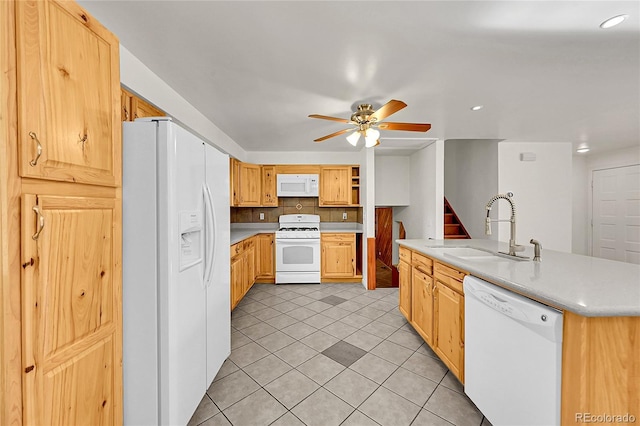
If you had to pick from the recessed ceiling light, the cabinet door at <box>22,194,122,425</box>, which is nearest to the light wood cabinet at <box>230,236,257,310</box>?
the cabinet door at <box>22,194,122,425</box>

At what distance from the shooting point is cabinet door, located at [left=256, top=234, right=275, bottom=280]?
4.12 metres

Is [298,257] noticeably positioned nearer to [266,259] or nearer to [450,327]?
[266,259]

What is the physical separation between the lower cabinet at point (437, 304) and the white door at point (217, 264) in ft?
5.48

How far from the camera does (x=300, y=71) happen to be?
1.79 m

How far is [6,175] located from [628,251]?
7.69 metres

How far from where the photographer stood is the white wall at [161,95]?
1568 millimetres

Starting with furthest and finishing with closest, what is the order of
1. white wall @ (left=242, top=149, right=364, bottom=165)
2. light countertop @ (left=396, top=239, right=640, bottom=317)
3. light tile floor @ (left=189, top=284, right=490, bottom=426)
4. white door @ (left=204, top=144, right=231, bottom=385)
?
white wall @ (left=242, top=149, right=364, bottom=165)
white door @ (left=204, top=144, right=231, bottom=385)
light tile floor @ (left=189, top=284, right=490, bottom=426)
light countertop @ (left=396, top=239, right=640, bottom=317)

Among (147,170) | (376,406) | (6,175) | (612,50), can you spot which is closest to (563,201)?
(612,50)

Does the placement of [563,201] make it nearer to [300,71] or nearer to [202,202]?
[300,71]

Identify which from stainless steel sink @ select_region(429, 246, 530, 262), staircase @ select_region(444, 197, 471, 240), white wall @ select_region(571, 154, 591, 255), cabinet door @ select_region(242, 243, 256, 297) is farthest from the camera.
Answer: white wall @ select_region(571, 154, 591, 255)

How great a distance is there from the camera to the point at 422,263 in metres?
2.20

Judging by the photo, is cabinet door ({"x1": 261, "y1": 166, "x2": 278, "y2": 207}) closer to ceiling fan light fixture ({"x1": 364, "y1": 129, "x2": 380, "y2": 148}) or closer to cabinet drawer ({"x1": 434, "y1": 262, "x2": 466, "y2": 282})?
ceiling fan light fixture ({"x1": 364, "y1": 129, "x2": 380, "y2": 148})

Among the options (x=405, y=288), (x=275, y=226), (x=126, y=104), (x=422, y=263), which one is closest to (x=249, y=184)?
(x=275, y=226)

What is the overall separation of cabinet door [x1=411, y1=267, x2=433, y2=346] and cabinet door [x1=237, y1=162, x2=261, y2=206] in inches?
115
